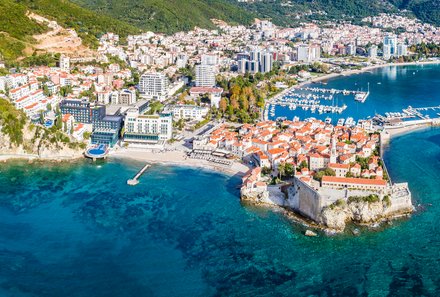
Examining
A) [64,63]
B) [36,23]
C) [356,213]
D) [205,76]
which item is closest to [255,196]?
[356,213]

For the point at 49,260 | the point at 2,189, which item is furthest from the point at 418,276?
the point at 2,189

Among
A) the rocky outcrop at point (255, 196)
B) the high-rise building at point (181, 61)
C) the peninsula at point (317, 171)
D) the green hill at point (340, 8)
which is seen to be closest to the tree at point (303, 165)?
the peninsula at point (317, 171)

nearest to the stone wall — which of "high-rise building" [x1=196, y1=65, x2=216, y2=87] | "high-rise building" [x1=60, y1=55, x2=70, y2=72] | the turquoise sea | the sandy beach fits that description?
the turquoise sea

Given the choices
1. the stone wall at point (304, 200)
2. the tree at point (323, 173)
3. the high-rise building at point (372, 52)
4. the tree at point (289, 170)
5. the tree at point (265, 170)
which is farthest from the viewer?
the high-rise building at point (372, 52)

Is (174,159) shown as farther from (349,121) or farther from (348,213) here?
(349,121)

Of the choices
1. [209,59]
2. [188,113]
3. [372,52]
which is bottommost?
[188,113]

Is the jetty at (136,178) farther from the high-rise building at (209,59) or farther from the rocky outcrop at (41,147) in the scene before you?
the high-rise building at (209,59)

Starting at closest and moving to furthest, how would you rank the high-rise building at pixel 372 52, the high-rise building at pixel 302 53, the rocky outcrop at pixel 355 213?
the rocky outcrop at pixel 355 213 → the high-rise building at pixel 302 53 → the high-rise building at pixel 372 52
